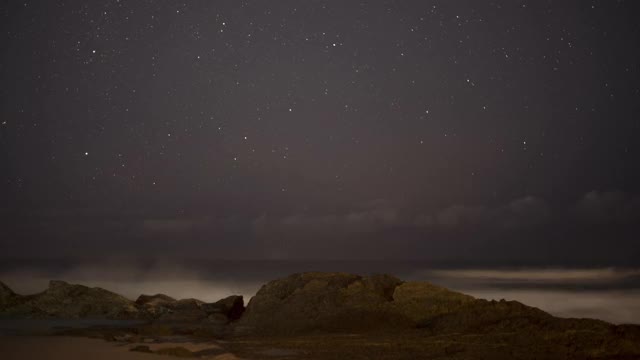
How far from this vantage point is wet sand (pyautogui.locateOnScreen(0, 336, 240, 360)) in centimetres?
2453

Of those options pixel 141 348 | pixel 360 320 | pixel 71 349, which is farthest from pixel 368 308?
pixel 71 349

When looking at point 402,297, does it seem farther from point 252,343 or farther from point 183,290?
point 183,290

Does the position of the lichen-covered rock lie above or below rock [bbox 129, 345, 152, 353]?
above

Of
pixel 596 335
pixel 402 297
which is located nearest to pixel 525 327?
pixel 596 335

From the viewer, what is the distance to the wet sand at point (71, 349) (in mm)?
24531

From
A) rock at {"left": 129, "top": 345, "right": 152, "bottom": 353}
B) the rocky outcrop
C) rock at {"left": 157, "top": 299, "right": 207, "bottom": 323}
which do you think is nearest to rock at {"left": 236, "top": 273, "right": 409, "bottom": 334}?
the rocky outcrop

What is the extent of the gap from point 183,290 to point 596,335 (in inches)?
2339

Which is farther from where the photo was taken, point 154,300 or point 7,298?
point 154,300

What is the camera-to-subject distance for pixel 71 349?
87.4ft

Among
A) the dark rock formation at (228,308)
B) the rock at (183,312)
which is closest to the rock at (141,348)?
the rock at (183,312)

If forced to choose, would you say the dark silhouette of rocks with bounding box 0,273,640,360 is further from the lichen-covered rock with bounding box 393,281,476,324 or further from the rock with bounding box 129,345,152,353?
the rock with bounding box 129,345,152,353

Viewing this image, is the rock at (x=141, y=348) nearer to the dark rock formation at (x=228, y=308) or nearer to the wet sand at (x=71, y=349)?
the wet sand at (x=71, y=349)

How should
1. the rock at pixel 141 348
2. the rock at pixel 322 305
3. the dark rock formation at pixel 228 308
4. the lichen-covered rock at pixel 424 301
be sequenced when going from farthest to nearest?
1. the dark rock formation at pixel 228 308
2. the lichen-covered rock at pixel 424 301
3. the rock at pixel 322 305
4. the rock at pixel 141 348

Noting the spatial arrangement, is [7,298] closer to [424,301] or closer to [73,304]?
[73,304]
